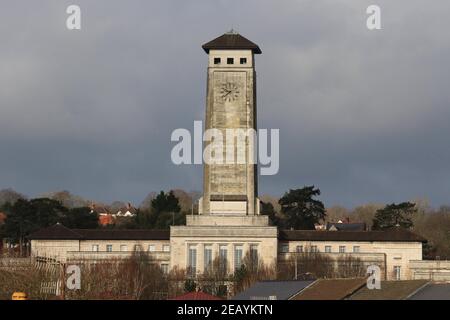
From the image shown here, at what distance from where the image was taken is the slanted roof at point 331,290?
63.1m

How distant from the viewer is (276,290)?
227ft

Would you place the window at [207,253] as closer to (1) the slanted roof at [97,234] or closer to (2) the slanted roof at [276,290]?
(1) the slanted roof at [97,234]

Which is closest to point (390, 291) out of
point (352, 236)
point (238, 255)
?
point (238, 255)

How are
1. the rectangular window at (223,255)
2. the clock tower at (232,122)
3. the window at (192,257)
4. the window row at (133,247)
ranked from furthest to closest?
the window row at (133,247) < the window at (192,257) < the clock tower at (232,122) < the rectangular window at (223,255)

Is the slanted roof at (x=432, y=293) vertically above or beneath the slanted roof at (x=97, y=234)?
beneath

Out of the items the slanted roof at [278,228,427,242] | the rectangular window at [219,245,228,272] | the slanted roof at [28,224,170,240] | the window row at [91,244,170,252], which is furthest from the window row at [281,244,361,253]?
the slanted roof at [28,224,170,240]

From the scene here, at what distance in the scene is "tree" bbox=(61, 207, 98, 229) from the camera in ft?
520

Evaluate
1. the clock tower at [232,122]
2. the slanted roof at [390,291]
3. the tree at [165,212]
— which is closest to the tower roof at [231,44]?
the clock tower at [232,122]

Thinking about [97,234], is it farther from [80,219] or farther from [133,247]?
[80,219]

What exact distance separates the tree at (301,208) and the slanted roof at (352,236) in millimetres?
28209

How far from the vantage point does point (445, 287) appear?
60.1 meters

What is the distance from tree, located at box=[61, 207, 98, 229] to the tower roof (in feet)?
129

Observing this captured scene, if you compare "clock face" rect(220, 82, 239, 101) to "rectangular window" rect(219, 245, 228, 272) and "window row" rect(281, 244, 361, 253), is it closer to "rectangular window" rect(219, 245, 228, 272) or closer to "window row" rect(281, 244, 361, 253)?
"rectangular window" rect(219, 245, 228, 272)

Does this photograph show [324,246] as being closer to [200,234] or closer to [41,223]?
[200,234]
